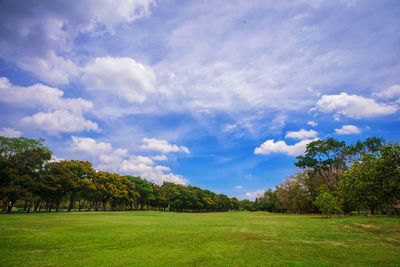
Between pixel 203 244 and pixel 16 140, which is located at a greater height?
pixel 16 140

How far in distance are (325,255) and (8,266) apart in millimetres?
16669

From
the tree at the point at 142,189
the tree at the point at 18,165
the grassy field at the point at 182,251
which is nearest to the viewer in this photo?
the grassy field at the point at 182,251

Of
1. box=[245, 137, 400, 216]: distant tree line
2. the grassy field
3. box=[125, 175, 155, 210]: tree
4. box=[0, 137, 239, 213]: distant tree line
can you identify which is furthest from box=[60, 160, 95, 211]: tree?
box=[245, 137, 400, 216]: distant tree line

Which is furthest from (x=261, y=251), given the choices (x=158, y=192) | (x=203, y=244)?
(x=158, y=192)

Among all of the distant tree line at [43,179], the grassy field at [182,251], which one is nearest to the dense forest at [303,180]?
the distant tree line at [43,179]

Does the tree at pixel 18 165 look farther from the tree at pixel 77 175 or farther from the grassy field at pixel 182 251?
the grassy field at pixel 182 251

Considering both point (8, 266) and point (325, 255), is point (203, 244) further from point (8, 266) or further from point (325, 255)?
point (8, 266)

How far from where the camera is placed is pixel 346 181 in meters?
26.1

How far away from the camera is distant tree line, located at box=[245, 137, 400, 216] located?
20.8 metres

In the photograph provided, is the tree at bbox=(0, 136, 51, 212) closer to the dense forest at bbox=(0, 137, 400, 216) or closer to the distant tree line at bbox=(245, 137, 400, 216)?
the dense forest at bbox=(0, 137, 400, 216)

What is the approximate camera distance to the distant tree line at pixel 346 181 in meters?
20.8

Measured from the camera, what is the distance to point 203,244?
603 inches

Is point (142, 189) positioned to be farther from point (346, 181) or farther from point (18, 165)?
point (346, 181)

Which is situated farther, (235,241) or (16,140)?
(16,140)
